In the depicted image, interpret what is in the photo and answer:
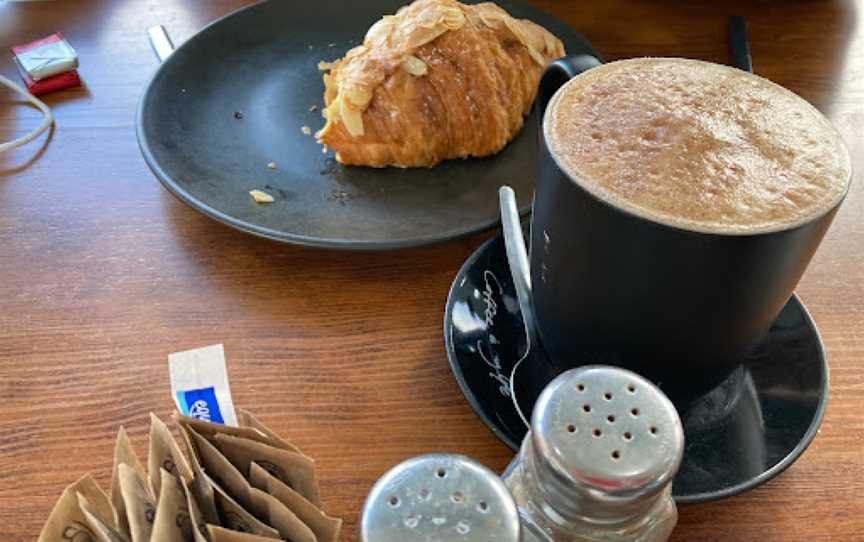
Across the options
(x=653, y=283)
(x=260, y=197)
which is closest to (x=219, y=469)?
(x=653, y=283)

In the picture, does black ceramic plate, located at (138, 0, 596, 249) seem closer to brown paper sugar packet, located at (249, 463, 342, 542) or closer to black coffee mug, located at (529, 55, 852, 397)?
black coffee mug, located at (529, 55, 852, 397)

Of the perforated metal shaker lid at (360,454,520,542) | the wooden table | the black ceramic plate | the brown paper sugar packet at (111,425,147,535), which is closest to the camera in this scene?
the perforated metal shaker lid at (360,454,520,542)

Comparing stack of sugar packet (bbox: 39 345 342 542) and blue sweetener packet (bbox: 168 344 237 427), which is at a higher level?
stack of sugar packet (bbox: 39 345 342 542)

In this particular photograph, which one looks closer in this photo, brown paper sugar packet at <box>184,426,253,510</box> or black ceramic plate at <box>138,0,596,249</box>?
brown paper sugar packet at <box>184,426,253,510</box>

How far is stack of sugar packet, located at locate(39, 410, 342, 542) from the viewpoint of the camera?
16.1 inches

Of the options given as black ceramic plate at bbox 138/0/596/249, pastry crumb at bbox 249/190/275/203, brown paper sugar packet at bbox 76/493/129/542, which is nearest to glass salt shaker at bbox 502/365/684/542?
brown paper sugar packet at bbox 76/493/129/542

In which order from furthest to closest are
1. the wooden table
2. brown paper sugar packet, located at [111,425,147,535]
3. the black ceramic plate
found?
the black ceramic plate → the wooden table → brown paper sugar packet, located at [111,425,147,535]

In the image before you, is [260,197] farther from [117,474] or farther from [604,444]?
[604,444]

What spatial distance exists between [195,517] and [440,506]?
0.14 metres

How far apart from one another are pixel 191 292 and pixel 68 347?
0.36 ft

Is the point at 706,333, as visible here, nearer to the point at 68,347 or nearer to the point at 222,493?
the point at 222,493

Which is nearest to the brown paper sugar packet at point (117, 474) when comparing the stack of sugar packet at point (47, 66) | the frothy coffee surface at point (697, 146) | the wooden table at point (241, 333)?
the wooden table at point (241, 333)

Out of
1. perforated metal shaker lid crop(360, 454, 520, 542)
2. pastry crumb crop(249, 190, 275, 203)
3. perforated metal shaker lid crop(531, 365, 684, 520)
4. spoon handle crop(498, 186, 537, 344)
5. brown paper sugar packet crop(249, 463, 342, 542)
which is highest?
perforated metal shaker lid crop(360, 454, 520, 542)

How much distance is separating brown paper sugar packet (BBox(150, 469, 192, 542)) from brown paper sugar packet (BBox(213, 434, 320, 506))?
0.03m
